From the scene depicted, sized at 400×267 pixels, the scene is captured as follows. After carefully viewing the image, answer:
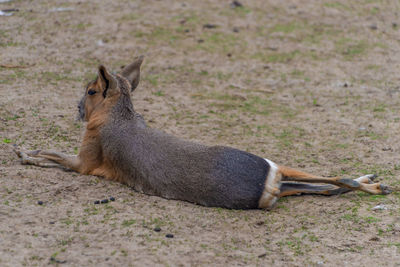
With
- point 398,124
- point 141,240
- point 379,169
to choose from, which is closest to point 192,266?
point 141,240

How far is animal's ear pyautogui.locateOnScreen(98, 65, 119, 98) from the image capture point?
4875 millimetres

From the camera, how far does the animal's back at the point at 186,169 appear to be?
4168 millimetres

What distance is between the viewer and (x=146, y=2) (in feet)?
32.4

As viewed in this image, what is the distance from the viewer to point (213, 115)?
6621 millimetres

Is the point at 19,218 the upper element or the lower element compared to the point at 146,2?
lower

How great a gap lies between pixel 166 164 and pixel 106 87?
107cm

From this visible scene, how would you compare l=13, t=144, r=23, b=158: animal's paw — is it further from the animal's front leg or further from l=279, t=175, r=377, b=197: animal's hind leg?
l=279, t=175, r=377, b=197: animal's hind leg

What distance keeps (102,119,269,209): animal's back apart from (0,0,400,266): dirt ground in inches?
3.9

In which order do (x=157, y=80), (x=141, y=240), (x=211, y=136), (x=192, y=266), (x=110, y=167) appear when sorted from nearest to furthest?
(x=192, y=266), (x=141, y=240), (x=110, y=167), (x=211, y=136), (x=157, y=80)

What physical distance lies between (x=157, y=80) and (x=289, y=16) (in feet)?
11.5

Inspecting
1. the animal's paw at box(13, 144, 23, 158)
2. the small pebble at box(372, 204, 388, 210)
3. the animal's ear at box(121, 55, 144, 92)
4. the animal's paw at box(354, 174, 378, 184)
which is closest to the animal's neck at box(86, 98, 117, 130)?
the animal's ear at box(121, 55, 144, 92)

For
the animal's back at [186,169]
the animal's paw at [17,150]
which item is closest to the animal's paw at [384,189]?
the animal's back at [186,169]

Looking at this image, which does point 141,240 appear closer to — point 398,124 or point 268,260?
point 268,260

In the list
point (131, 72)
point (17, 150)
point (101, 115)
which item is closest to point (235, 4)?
point (131, 72)
